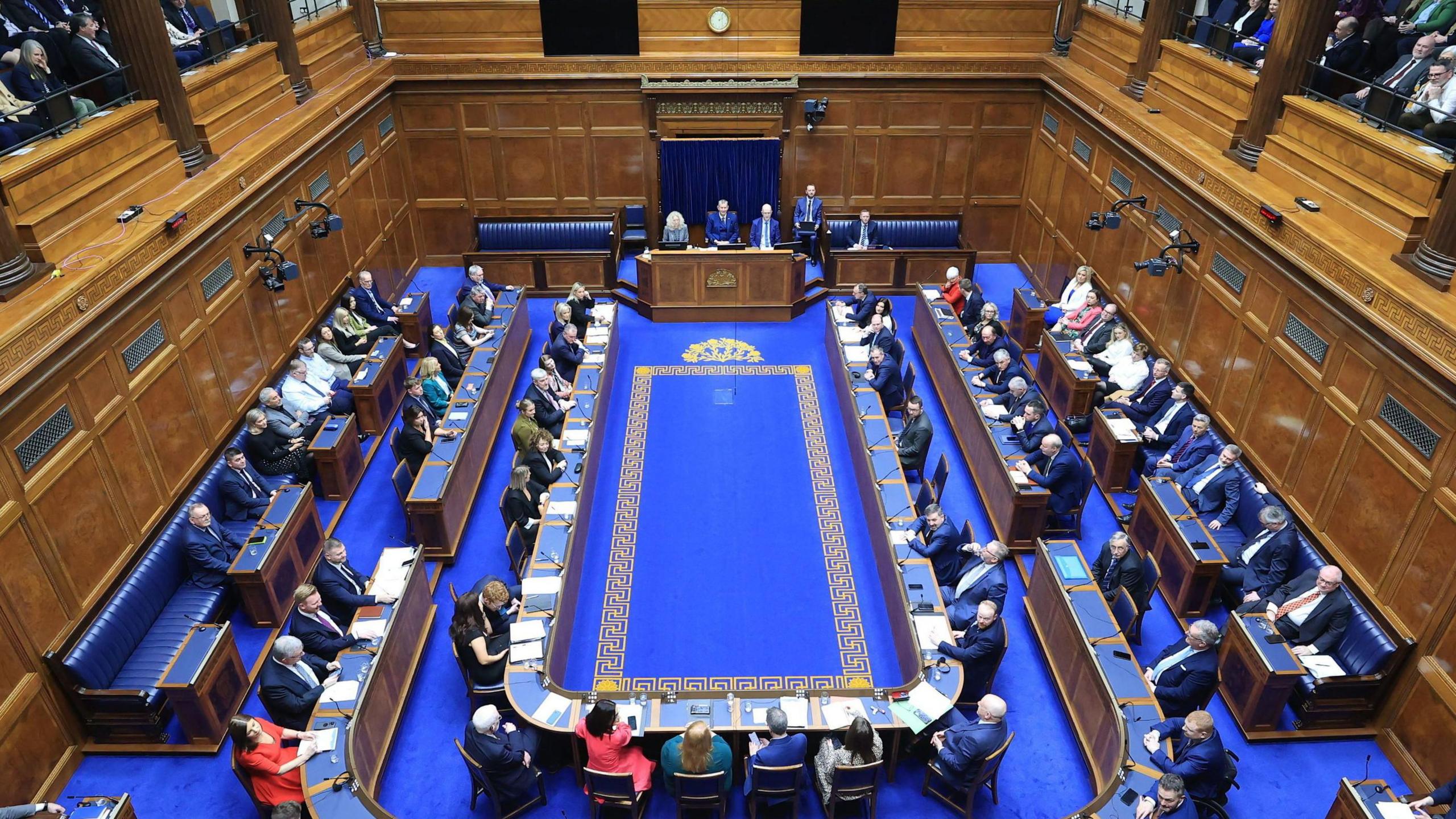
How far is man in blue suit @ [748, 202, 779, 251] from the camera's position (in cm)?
1385

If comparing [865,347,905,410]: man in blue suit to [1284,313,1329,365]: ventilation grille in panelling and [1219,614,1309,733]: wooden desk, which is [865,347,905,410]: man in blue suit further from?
[1219,614,1309,733]: wooden desk

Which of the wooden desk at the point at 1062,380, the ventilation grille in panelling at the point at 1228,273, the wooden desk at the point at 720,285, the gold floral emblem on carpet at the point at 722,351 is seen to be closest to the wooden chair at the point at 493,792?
the wooden desk at the point at 1062,380

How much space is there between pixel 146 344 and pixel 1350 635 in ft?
32.9

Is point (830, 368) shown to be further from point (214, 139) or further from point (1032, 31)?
point (214, 139)

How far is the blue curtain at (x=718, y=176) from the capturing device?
1421 centimetres

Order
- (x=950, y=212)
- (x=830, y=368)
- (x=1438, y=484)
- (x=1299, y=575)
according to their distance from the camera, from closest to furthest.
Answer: (x=1438, y=484), (x=1299, y=575), (x=830, y=368), (x=950, y=212)

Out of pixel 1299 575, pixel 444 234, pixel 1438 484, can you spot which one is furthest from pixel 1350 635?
pixel 444 234

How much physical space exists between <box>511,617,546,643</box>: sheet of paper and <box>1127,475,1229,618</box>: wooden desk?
5.37m

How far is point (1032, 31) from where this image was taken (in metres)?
13.7

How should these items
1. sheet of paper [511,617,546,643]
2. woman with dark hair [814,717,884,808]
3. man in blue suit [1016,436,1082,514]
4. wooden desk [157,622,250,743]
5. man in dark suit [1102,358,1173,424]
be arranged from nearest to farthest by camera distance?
woman with dark hair [814,717,884,808]
wooden desk [157,622,250,743]
sheet of paper [511,617,546,643]
man in blue suit [1016,436,1082,514]
man in dark suit [1102,358,1173,424]

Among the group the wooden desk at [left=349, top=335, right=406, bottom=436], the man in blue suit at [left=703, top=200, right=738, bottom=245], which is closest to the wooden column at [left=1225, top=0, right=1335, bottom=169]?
the man in blue suit at [left=703, top=200, right=738, bottom=245]

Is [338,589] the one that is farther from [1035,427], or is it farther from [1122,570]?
[1035,427]

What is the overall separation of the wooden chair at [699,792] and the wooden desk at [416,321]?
25.8 ft

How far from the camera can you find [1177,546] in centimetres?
775
